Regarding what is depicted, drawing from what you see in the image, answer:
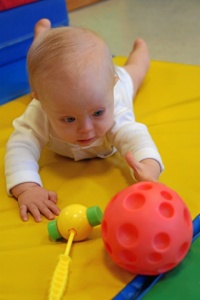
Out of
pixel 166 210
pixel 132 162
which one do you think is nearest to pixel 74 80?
pixel 132 162

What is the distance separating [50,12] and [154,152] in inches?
37.6

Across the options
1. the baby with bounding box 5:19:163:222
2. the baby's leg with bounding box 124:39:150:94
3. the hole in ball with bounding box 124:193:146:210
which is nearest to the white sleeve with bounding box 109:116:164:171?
the baby with bounding box 5:19:163:222

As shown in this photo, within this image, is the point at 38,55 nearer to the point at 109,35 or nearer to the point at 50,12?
the point at 50,12

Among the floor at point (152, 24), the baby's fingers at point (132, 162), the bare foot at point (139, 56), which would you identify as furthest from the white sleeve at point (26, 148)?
the floor at point (152, 24)

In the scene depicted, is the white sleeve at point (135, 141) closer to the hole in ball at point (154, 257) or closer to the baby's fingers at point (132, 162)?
the baby's fingers at point (132, 162)

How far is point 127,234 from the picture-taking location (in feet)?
2.08

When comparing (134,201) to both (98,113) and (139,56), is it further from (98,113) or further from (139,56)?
(139,56)

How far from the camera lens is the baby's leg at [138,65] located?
1.24m

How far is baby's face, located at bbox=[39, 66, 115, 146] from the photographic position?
0.78m

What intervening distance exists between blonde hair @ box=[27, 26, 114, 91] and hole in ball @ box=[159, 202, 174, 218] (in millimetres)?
295

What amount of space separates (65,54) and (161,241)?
383mm

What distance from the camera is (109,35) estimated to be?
85.9 inches

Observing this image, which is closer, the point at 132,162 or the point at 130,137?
the point at 132,162

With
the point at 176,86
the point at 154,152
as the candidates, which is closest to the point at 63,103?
the point at 154,152
